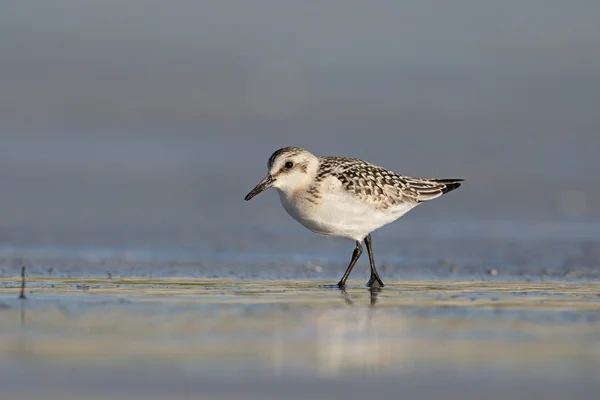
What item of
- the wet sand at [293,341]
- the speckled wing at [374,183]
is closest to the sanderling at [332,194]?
the speckled wing at [374,183]

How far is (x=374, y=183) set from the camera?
10398mm

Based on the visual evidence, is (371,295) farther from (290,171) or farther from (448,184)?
(448,184)

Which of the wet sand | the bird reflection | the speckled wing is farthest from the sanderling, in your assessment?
the wet sand

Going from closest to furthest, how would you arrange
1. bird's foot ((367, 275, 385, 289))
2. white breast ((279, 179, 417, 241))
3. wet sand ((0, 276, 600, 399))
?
1. wet sand ((0, 276, 600, 399))
2. bird's foot ((367, 275, 385, 289))
3. white breast ((279, 179, 417, 241))

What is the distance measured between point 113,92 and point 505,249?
39.4 ft

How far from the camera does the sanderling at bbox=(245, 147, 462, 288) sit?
9984mm

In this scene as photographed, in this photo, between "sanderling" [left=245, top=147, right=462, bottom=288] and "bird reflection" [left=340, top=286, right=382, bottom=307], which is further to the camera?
"sanderling" [left=245, top=147, right=462, bottom=288]

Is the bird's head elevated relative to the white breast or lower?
elevated

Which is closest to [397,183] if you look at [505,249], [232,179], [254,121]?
[505,249]

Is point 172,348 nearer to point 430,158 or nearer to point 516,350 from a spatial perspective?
point 516,350

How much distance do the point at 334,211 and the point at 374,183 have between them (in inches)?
21.6

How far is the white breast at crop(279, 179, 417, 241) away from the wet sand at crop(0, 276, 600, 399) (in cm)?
84

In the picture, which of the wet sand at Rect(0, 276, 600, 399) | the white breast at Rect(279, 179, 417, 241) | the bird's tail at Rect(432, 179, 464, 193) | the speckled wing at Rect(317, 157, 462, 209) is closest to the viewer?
the wet sand at Rect(0, 276, 600, 399)

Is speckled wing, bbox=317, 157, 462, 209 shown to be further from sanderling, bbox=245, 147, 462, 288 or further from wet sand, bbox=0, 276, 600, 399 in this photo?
wet sand, bbox=0, 276, 600, 399
